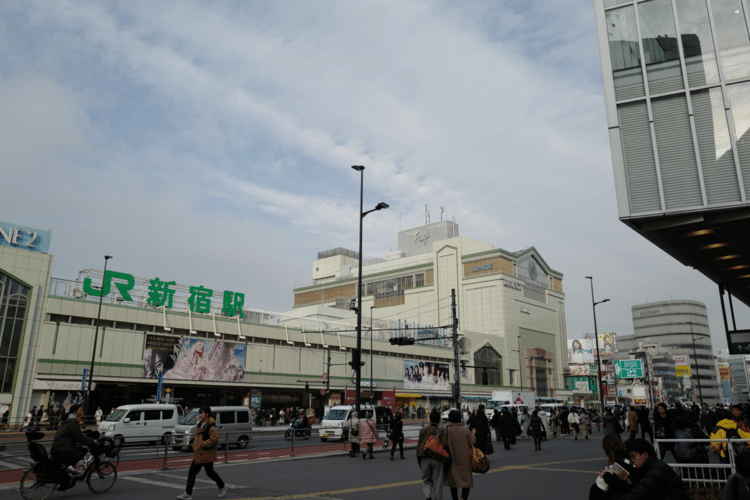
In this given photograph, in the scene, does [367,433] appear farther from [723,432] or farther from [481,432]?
[723,432]

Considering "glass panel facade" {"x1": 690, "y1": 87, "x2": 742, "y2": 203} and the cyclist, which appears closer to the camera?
the cyclist

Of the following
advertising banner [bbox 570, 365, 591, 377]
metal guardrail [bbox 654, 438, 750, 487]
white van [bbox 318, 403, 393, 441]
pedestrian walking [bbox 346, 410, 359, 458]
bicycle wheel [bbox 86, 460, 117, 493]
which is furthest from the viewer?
advertising banner [bbox 570, 365, 591, 377]

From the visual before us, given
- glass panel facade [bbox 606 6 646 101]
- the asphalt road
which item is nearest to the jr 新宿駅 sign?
the asphalt road

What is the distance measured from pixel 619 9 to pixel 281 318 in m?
62.8

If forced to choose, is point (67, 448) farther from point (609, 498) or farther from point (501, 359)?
point (501, 359)

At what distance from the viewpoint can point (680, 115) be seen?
14.8 m

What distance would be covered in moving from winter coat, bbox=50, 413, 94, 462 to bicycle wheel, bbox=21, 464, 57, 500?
365mm

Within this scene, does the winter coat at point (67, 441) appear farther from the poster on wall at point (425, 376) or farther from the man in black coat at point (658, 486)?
the poster on wall at point (425, 376)

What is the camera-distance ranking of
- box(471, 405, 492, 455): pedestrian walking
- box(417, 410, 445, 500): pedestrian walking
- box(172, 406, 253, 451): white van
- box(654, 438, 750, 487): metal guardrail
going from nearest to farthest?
box(417, 410, 445, 500): pedestrian walking
box(654, 438, 750, 487): metal guardrail
box(471, 405, 492, 455): pedestrian walking
box(172, 406, 253, 451): white van

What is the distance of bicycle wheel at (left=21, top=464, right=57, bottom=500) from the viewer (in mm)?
9539

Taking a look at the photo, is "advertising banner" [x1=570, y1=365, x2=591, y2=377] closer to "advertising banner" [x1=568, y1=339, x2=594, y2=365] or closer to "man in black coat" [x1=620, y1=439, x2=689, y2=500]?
"advertising banner" [x1=568, y1=339, x2=594, y2=365]

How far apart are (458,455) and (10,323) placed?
41539 mm

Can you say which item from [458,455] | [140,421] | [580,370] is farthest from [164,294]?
[580,370]

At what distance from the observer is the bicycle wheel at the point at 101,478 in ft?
35.6
